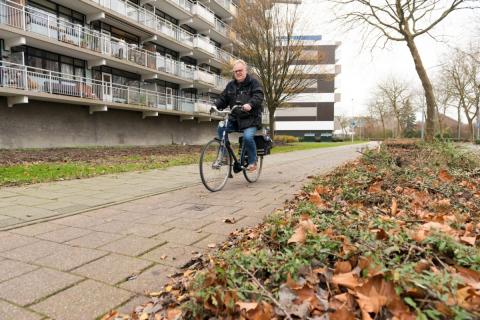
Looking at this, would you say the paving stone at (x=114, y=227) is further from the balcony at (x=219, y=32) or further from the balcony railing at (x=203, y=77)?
the balcony at (x=219, y=32)

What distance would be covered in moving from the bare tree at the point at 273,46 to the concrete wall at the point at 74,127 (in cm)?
841

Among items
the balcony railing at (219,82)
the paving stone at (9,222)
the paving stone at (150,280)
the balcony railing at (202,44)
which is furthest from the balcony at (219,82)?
the paving stone at (150,280)

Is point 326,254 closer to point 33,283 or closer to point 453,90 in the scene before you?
point 33,283

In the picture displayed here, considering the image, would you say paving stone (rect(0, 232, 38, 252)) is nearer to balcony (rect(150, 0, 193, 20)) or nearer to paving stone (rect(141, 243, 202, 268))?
paving stone (rect(141, 243, 202, 268))

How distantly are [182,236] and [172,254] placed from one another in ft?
1.51

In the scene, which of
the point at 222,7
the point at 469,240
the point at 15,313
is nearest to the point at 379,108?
the point at 222,7

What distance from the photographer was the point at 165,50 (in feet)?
95.3

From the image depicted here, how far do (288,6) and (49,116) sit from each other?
1627cm

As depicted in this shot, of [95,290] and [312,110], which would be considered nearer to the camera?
[95,290]

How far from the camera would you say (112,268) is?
8.30 feet

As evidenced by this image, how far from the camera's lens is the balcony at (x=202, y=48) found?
30.1m

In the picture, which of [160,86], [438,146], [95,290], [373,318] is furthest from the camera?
[160,86]

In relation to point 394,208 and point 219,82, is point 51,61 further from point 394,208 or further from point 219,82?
point 394,208

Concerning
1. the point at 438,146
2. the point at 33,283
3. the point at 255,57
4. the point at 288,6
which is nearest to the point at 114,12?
the point at 255,57
